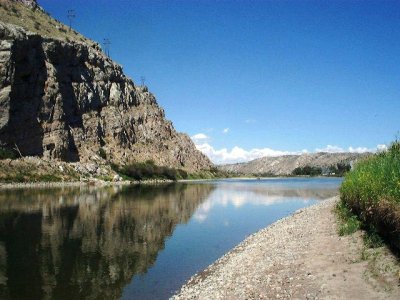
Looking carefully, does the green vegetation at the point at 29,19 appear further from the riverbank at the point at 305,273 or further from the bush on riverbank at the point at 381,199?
the bush on riverbank at the point at 381,199

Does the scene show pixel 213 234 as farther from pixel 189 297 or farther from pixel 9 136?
pixel 9 136

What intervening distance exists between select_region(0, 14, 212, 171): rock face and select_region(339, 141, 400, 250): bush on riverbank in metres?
124

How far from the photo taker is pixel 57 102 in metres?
157

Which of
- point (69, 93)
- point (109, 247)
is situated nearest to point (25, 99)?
point (69, 93)

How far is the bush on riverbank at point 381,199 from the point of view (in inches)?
700

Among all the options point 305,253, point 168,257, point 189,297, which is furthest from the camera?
point 168,257

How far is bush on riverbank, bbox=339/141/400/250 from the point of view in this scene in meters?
17.8

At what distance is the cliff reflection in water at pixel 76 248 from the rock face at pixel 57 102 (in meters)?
84.7

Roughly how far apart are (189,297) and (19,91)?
135759mm

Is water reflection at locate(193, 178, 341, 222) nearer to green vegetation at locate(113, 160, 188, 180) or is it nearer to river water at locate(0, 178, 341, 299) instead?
river water at locate(0, 178, 341, 299)

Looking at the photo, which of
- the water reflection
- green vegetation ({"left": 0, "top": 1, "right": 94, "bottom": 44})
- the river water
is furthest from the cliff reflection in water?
green vegetation ({"left": 0, "top": 1, "right": 94, "bottom": 44})

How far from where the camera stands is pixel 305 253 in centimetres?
2325

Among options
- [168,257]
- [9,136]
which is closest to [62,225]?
[168,257]

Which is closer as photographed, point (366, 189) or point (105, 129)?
point (366, 189)
